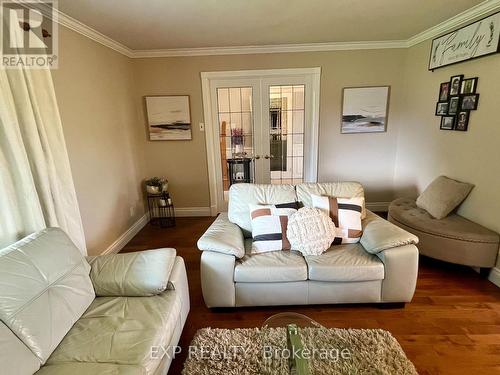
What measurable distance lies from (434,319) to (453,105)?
86.2 inches

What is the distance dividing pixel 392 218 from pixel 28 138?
11.2ft

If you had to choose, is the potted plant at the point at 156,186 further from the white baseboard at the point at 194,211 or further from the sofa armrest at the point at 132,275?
the sofa armrest at the point at 132,275

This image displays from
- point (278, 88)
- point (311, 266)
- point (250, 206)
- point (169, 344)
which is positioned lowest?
point (169, 344)

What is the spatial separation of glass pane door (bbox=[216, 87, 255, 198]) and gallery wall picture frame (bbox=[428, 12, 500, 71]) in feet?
7.55

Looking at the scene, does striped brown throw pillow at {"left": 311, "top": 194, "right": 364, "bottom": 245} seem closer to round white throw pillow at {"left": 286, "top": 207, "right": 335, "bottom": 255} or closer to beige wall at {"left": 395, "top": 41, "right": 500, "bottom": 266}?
round white throw pillow at {"left": 286, "top": 207, "right": 335, "bottom": 255}

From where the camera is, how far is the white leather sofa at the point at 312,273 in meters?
1.98

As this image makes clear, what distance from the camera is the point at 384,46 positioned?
12.1ft

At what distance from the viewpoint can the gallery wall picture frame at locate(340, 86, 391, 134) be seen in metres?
3.84

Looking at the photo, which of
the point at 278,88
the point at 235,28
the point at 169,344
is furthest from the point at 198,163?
the point at 169,344

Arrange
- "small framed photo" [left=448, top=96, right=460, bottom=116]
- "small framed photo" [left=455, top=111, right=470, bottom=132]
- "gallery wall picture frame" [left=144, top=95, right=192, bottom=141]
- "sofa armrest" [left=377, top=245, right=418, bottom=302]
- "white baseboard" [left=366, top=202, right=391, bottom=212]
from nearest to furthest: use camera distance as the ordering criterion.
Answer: "sofa armrest" [left=377, top=245, right=418, bottom=302], "small framed photo" [left=455, top=111, right=470, bottom=132], "small framed photo" [left=448, top=96, right=460, bottom=116], "gallery wall picture frame" [left=144, top=95, right=192, bottom=141], "white baseboard" [left=366, top=202, right=391, bottom=212]

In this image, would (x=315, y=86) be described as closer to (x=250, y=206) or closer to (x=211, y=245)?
(x=250, y=206)

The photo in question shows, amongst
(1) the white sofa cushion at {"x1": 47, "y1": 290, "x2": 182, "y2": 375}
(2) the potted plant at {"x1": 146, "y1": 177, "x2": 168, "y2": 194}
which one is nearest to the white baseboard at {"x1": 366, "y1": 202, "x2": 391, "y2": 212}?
(2) the potted plant at {"x1": 146, "y1": 177, "x2": 168, "y2": 194}

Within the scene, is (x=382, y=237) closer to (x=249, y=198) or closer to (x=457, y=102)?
(x=249, y=198)

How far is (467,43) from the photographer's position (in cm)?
263
